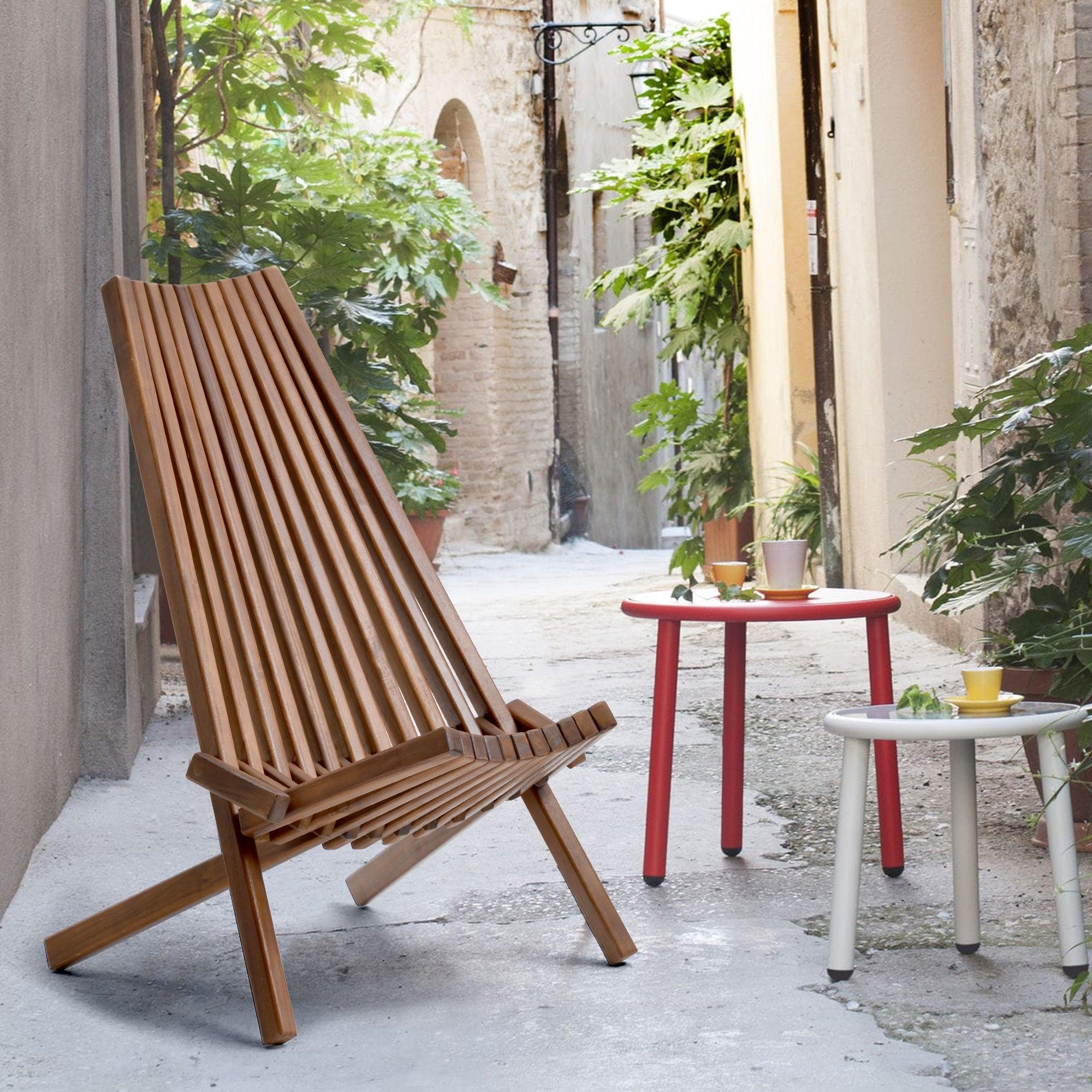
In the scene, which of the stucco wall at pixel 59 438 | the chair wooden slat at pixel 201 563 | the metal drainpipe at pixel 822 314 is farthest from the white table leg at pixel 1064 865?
the metal drainpipe at pixel 822 314

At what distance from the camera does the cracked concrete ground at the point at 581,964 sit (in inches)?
77.8

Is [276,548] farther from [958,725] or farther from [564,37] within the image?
[564,37]

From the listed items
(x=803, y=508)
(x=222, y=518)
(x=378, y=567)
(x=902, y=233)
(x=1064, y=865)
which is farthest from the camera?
(x=803, y=508)

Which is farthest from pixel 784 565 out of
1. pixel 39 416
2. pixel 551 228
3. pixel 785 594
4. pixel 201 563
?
pixel 551 228

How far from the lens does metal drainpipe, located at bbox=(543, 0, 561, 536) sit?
13.4 meters

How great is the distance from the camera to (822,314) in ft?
23.2

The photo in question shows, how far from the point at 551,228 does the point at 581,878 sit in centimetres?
1177

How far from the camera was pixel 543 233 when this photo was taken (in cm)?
1362

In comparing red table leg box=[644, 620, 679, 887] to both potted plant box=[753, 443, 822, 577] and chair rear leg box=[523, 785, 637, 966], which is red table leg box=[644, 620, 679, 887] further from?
potted plant box=[753, 443, 822, 577]

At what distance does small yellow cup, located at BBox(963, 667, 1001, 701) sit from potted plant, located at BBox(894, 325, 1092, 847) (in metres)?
0.21

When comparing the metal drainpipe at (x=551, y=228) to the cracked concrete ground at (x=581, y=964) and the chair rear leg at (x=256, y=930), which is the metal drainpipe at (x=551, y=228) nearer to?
the cracked concrete ground at (x=581, y=964)

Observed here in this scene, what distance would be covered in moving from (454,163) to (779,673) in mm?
8718

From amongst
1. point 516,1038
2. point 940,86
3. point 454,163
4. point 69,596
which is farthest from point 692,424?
point 516,1038

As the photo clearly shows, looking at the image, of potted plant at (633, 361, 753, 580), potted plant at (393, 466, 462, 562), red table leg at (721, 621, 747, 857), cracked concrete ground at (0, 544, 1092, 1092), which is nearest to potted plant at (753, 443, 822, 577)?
potted plant at (633, 361, 753, 580)
